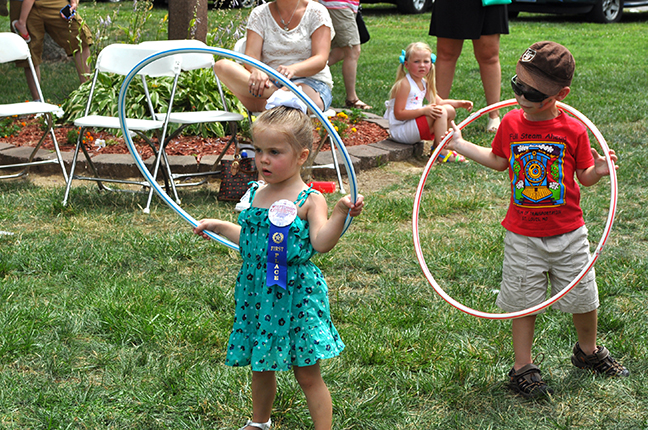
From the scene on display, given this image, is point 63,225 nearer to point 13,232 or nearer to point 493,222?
point 13,232

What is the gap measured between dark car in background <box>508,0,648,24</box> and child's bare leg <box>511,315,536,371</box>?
14.8 metres

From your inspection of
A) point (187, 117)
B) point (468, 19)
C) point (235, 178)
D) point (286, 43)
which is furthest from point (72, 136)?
point (468, 19)

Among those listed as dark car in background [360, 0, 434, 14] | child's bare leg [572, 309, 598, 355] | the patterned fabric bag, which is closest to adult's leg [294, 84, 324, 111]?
the patterned fabric bag

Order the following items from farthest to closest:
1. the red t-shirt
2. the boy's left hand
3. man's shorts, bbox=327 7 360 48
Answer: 1. man's shorts, bbox=327 7 360 48
2. the red t-shirt
3. the boy's left hand

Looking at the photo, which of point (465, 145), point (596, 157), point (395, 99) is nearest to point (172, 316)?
point (465, 145)

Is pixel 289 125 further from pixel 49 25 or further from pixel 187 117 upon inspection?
pixel 49 25

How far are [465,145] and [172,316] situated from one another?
1603 millimetres

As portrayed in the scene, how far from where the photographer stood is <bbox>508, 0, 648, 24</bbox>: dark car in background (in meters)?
16.2

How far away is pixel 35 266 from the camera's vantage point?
3.88 m

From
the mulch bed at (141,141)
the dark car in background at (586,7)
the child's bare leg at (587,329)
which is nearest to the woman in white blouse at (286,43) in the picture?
the mulch bed at (141,141)

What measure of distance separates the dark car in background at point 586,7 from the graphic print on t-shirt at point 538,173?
14.7 meters

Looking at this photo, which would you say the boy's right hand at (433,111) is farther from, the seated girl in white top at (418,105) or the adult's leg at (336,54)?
the adult's leg at (336,54)

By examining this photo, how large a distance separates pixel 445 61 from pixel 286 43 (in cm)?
190

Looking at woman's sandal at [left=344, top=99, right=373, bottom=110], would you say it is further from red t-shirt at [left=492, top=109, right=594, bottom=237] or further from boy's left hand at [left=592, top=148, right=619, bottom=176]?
boy's left hand at [left=592, top=148, right=619, bottom=176]
